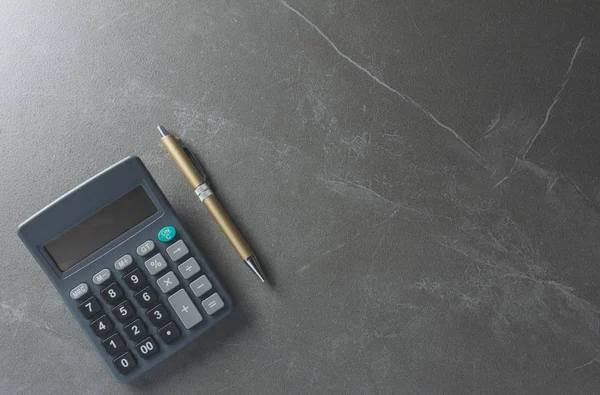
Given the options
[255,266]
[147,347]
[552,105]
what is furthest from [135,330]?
[552,105]

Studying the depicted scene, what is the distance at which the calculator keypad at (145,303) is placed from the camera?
2.20ft

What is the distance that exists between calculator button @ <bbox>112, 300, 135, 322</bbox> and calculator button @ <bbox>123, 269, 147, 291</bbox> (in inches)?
0.6

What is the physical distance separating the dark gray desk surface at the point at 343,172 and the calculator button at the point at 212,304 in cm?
3

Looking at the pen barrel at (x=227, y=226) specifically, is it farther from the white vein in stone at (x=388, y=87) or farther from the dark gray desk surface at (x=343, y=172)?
the white vein in stone at (x=388, y=87)

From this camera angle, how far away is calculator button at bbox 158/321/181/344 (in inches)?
26.4

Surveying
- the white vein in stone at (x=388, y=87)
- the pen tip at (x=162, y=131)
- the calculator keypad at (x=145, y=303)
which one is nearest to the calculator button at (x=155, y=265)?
the calculator keypad at (x=145, y=303)

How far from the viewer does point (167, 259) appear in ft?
2.24

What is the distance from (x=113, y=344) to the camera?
0.67 metres

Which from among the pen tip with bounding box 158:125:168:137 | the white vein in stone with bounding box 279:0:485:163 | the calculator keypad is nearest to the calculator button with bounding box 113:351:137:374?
the calculator keypad

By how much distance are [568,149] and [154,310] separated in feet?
1.36

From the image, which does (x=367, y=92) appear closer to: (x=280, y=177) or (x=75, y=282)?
(x=280, y=177)

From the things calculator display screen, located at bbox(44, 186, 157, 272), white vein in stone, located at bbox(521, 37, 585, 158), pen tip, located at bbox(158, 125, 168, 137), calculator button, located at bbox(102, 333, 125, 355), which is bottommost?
white vein in stone, located at bbox(521, 37, 585, 158)

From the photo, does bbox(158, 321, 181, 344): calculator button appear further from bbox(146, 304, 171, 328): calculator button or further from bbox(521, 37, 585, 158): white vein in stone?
bbox(521, 37, 585, 158): white vein in stone

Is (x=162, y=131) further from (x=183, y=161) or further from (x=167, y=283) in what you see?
(x=167, y=283)
